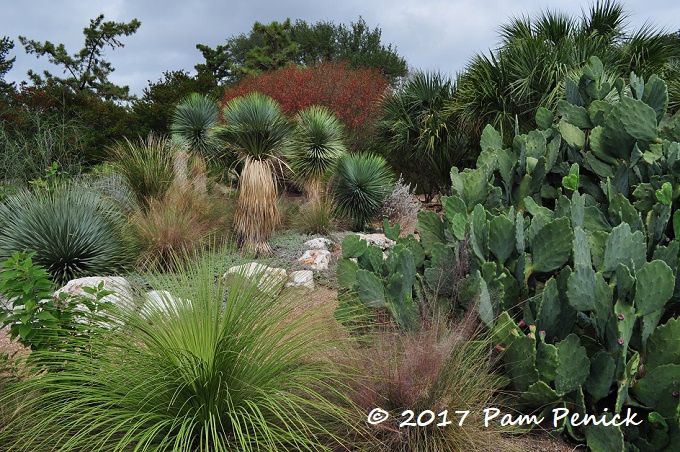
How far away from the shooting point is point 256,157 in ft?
30.5

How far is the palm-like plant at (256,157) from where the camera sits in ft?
29.2

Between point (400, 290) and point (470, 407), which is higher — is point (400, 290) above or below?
above

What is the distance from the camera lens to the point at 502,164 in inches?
149

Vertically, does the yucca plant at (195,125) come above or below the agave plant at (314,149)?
above

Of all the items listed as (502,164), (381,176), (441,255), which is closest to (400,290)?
(441,255)

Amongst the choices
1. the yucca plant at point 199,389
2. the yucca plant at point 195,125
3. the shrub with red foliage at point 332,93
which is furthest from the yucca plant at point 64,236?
the shrub with red foliage at point 332,93

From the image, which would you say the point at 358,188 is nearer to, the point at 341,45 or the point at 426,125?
the point at 426,125

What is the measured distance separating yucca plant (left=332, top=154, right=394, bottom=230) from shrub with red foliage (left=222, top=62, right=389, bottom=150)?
5.01 metres

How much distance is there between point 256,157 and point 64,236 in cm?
336

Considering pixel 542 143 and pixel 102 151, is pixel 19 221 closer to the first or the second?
pixel 542 143

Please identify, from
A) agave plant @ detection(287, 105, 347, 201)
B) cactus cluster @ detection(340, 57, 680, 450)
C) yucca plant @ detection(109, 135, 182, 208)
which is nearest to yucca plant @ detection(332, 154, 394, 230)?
agave plant @ detection(287, 105, 347, 201)

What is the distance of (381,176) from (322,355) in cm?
852

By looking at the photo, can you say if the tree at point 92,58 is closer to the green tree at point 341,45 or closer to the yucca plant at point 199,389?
the green tree at point 341,45

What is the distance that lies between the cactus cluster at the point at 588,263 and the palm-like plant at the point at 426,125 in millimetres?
9800
